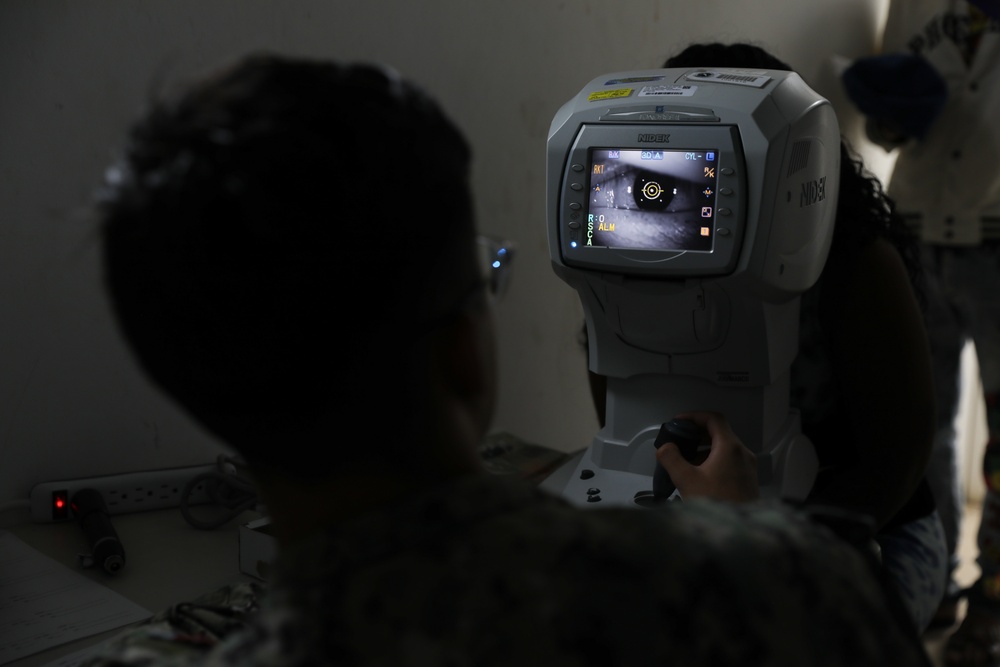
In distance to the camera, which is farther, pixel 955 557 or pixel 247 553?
pixel 955 557

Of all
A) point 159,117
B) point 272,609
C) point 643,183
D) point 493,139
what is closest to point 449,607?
point 272,609

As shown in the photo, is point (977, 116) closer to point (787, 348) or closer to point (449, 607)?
point (787, 348)

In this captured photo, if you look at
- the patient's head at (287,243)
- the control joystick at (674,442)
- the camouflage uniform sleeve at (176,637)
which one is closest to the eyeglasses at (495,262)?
the patient's head at (287,243)

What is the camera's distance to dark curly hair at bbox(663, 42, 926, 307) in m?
1.28

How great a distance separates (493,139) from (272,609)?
1.52m

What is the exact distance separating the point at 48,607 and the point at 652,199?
861 millimetres

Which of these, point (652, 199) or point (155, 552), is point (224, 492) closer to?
point (155, 552)

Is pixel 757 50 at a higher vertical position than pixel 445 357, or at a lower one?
higher

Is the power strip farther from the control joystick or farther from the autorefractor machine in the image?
the control joystick

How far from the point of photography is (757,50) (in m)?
1.34

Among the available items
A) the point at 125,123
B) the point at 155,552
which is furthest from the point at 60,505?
the point at 125,123

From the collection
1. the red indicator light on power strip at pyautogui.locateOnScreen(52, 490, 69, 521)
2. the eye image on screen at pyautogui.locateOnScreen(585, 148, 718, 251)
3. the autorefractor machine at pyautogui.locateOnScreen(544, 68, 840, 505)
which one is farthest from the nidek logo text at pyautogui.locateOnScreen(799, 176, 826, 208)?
the red indicator light on power strip at pyautogui.locateOnScreen(52, 490, 69, 521)

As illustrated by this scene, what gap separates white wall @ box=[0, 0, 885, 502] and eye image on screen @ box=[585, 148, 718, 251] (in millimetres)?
615

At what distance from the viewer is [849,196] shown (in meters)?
1.32
